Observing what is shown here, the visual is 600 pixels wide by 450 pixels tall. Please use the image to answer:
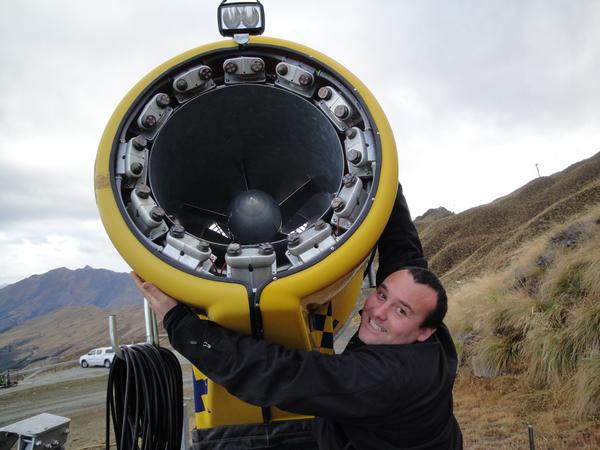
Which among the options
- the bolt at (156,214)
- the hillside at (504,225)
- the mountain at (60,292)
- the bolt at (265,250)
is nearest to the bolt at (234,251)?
the bolt at (265,250)

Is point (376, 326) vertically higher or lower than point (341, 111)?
lower

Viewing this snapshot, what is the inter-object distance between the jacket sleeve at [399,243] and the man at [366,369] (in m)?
0.07

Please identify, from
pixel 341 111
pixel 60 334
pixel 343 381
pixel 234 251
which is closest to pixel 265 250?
pixel 234 251

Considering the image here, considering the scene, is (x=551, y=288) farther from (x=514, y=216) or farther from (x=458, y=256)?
(x=514, y=216)

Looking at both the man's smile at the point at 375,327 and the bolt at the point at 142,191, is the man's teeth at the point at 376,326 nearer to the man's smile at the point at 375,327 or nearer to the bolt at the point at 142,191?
the man's smile at the point at 375,327

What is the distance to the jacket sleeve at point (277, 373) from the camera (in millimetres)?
1633

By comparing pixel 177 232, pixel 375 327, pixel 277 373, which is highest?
pixel 177 232

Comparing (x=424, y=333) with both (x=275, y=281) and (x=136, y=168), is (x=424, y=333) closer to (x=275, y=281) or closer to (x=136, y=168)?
(x=275, y=281)

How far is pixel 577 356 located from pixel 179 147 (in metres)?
4.78

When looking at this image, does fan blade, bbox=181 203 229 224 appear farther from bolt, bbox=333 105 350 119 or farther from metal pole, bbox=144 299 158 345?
bolt, bbox=333 105 350 119

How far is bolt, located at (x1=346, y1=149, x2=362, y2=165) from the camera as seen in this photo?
6.17 feet

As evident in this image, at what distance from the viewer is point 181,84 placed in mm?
1944

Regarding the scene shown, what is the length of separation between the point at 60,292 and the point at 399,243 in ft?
583

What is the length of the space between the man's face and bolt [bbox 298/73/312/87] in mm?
878
